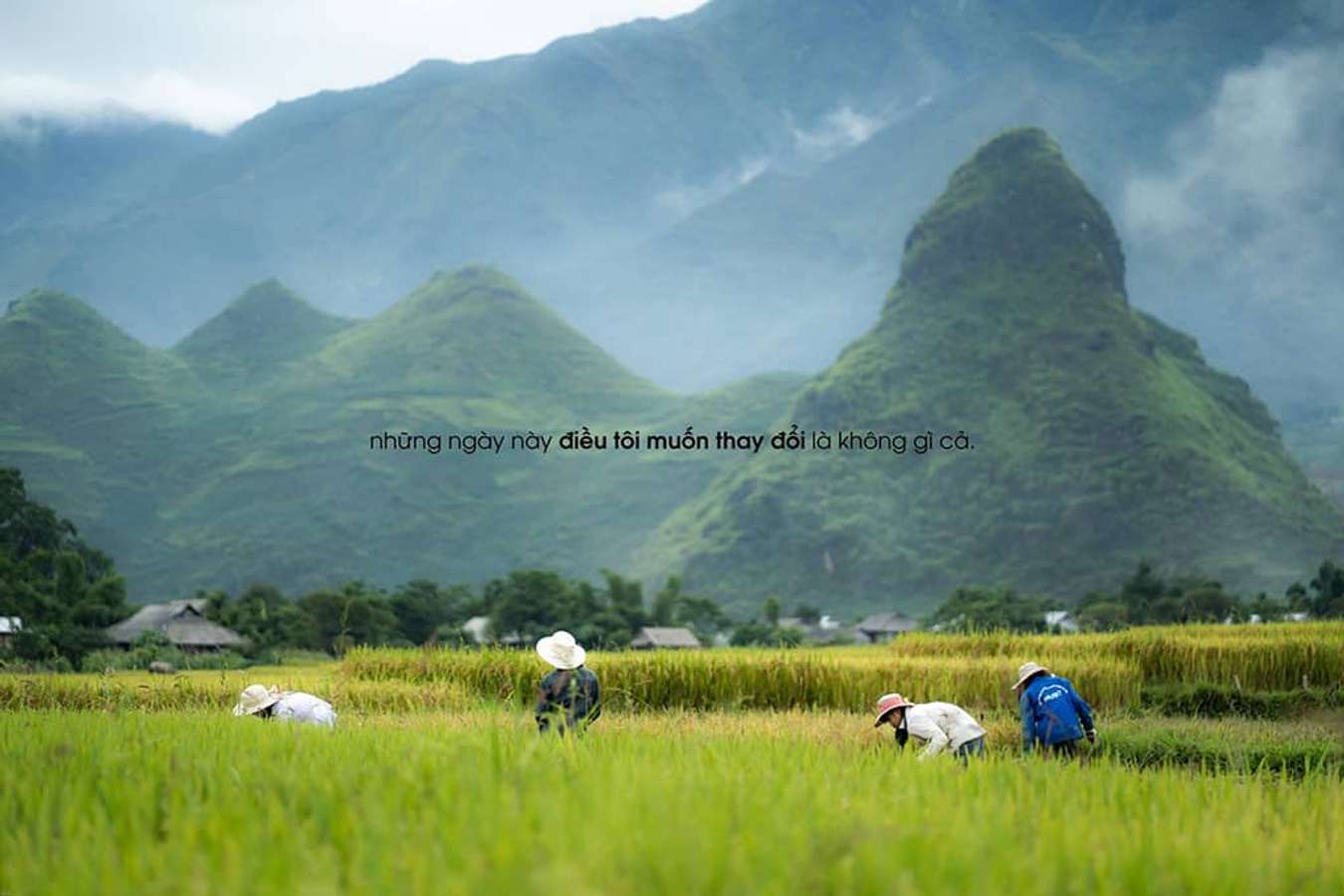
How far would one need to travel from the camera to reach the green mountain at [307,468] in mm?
152375

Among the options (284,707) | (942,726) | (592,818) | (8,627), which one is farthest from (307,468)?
(592,818)

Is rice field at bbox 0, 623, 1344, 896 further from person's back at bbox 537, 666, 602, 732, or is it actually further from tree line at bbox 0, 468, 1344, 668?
tree line at bbox 0, 468, 1344, 668

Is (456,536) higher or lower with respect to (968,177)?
lower

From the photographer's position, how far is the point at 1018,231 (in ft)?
538

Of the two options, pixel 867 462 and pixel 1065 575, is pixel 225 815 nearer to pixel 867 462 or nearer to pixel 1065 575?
pixel 1065 575

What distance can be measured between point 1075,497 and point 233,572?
89.5 metres

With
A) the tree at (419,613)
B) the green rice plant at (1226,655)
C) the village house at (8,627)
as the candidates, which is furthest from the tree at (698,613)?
the green rice plant at (1226,655)

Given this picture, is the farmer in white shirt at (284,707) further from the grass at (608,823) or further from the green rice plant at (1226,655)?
the green rice plant at (1226,655)

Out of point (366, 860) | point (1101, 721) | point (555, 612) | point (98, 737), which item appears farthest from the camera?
point (555, 612)

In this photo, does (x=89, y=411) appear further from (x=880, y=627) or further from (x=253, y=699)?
(x=253, y=699)

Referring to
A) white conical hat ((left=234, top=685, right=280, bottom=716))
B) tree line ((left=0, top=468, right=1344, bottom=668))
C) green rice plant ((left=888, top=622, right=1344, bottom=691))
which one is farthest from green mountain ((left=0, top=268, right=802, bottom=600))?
white conical hat ((left=234, top=685, right=280, bottom=716))

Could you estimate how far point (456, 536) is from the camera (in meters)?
163

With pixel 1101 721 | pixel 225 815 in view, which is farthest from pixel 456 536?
pixel 225 815

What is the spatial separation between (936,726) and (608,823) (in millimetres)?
6785
